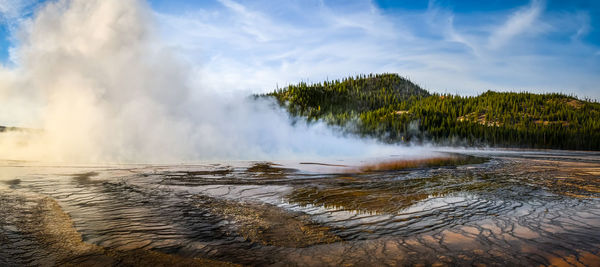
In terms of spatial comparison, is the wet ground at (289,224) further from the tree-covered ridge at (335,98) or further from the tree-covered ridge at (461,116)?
the tree-covered ridge at (335,98)

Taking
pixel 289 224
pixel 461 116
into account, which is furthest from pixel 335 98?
pixel 289 224

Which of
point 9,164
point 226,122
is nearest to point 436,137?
point 226,122

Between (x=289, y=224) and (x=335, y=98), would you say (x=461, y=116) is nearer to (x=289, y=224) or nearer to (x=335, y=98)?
(x=335, y=98)

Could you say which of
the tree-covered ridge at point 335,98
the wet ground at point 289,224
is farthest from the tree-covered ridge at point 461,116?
the wet ground at point 289,224

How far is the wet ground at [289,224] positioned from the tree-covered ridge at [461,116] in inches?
2072

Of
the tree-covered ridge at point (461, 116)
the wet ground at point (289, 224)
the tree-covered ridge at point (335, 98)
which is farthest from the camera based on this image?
the tree-covered ridge at point (335, 98)

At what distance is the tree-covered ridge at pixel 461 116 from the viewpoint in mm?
84500

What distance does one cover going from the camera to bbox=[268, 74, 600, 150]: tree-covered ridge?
8450cm

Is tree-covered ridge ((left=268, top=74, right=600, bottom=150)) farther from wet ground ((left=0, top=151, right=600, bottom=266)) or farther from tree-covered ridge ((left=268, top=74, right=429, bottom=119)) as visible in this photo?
wet ground ((left=0, top=151, right=600, bottom=266))

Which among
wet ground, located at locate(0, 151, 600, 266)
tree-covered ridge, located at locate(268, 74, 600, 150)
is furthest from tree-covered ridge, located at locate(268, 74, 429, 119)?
wet ground, located at locate(0, 151, 600, 266)

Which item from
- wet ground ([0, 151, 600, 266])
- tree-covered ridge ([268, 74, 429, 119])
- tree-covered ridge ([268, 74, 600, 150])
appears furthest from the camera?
tree-covered ridge ([268, 74, 429, 119])

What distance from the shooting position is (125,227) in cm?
500

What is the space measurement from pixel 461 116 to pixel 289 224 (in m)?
154

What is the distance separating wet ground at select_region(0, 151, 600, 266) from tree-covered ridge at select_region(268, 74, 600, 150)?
173 feet
